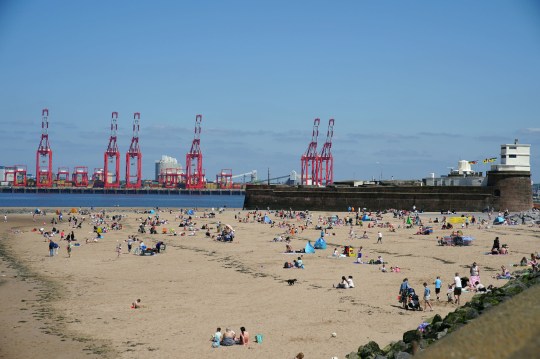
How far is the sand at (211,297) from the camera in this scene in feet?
40.2

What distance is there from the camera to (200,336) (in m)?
12.9

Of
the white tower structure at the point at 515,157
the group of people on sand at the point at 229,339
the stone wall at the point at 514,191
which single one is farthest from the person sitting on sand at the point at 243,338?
the white tower structure at the point at 515,157

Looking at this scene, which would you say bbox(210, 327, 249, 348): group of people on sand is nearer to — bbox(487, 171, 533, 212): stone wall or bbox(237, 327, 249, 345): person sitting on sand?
bbox(237, 327, 249, 345): person sitting on sand

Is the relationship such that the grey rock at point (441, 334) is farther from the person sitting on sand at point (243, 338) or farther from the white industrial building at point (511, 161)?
the white industrial building at point (511, 161)

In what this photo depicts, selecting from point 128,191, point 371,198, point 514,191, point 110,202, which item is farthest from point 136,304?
→ point 128,191

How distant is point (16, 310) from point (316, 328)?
Result: 775cm

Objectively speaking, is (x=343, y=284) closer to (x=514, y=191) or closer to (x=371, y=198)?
(x=514, y=191)

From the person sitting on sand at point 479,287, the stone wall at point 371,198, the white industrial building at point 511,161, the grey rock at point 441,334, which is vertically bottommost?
the person sitting on sand at point 479,287

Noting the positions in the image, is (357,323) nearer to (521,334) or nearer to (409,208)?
(521,334)

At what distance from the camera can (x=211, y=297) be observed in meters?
17.1

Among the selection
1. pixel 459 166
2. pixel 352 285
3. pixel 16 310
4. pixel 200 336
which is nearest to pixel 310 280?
pixel 352 285

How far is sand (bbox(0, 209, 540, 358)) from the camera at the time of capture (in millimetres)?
12242

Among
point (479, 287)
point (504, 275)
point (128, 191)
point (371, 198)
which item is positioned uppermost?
point (128, 191)

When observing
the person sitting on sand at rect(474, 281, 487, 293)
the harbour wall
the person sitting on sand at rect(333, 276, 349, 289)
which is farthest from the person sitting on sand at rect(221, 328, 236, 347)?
the harbour wall
